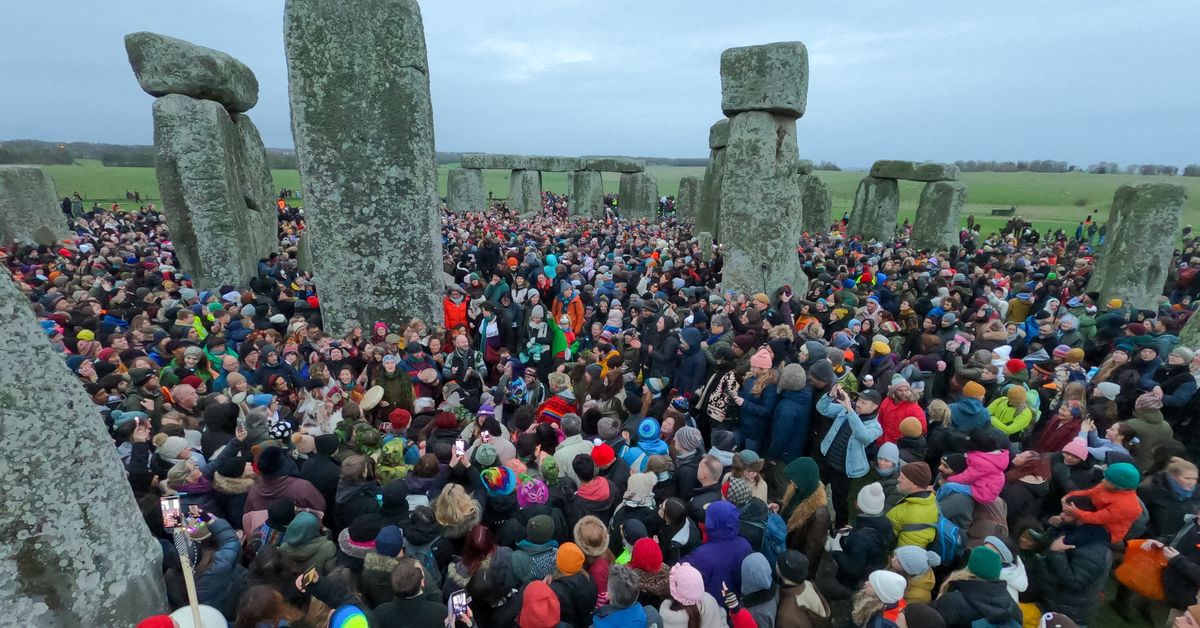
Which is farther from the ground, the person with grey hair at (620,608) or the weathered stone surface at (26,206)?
the weathered stone surface at (26,206)

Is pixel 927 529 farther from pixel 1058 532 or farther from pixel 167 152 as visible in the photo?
pixel 167 152

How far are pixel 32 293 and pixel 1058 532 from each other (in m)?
13.8

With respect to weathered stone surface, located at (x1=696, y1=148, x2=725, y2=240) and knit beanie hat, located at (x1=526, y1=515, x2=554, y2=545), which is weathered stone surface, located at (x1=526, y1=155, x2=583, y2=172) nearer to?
weathered stone surface, located at (x1=696, y1=148, x2=725, y2=240)

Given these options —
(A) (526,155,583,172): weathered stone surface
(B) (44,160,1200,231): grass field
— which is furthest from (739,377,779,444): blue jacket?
(A) (526,155,583,172): weathered stone surface

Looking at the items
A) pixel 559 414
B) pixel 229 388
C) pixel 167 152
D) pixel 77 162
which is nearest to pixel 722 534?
pixel 559 414

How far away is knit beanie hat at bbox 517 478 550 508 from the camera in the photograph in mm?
3873

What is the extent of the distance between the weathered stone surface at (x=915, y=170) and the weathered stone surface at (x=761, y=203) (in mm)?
10870

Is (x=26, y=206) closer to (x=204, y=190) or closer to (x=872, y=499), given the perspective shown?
(x=204, y=190)

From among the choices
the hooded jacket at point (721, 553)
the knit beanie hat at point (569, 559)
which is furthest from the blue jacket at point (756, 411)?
the knit beanie hat at point (569, 559)

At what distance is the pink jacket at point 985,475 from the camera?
12.8 ft

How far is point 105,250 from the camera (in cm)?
1256

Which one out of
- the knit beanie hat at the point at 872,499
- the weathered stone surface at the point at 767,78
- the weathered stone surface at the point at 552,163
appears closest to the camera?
the knit beanie hat at the point at 872,499

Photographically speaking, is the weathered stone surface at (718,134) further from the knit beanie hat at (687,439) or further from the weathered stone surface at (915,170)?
the knit beanie hat at (687,439)

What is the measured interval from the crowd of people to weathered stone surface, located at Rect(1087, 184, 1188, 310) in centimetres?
235
